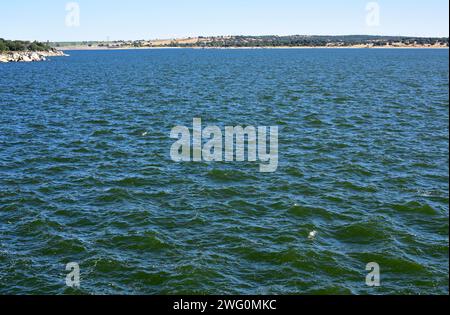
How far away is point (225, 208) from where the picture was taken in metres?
30.4

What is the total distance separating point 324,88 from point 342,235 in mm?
66332

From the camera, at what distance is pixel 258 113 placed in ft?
205

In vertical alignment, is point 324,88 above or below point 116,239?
above

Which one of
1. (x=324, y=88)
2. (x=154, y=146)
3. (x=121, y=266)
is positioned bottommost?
(x=121, y=266)

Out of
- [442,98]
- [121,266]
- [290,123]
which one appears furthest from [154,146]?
[442,98]

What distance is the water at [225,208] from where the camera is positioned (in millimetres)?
22516

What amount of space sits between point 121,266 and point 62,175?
52.5 ft

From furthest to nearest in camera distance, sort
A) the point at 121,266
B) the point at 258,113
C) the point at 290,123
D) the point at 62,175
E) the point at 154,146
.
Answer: the point at 258,113 < the point at 290,123 < the point at 154,146 < the point at 62,175 < the point at 121,266

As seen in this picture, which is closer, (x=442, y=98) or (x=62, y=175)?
(x=62, y=175)

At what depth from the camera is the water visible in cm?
2252

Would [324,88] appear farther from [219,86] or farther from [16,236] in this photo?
[16,236]
